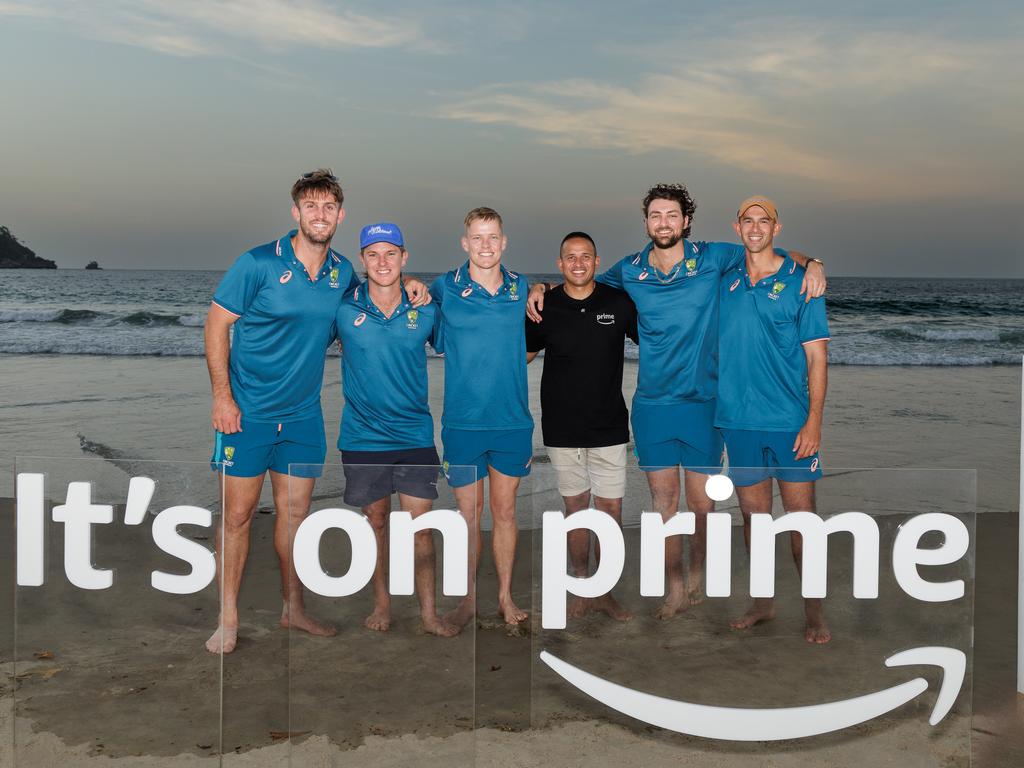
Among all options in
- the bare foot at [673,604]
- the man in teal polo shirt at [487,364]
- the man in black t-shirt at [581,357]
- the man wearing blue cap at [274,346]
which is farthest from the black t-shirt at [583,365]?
the bare foot at [673,604]

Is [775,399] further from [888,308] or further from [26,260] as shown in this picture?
[26,260]

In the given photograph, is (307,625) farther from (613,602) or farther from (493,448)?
(493,448)

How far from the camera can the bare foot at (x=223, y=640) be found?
3002 millimetres

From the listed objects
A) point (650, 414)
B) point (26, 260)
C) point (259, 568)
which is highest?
point (26, 260)

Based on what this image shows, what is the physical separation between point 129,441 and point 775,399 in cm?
789

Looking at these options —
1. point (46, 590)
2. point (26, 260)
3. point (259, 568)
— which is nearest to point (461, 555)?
point (46, 590)

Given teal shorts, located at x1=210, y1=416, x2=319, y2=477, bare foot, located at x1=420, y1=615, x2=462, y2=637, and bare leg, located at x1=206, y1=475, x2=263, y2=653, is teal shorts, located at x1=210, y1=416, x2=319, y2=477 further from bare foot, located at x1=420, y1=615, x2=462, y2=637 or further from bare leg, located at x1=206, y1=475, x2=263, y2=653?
bare foot, located at x1=420, y1=615, x2=462, y2=637

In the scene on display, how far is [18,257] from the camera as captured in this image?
3053 centimetres

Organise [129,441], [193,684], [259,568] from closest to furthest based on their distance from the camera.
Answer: [193,684] < [259,568] < [129,441]

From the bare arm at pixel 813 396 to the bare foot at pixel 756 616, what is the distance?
746mm

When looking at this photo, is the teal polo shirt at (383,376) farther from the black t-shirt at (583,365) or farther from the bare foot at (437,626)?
the bare foot at (437,626)

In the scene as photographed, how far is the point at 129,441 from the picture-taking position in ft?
31.7

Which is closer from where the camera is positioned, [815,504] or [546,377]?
[815,504]

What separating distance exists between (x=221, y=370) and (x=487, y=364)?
103 cm
